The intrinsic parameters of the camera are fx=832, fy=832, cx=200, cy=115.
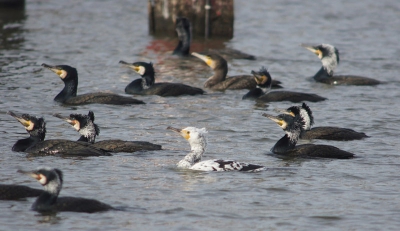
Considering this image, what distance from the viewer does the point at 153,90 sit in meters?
16.3

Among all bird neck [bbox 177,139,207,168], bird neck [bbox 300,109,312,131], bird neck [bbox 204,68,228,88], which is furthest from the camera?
bird neck [bbox 204,68,228,88]

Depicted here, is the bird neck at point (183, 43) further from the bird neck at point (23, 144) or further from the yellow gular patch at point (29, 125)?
the bird neck at point (23, 144)

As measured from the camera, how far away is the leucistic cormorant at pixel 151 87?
16281 mm

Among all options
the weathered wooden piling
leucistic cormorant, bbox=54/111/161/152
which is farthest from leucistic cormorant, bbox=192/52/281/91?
the weathered wooden piling

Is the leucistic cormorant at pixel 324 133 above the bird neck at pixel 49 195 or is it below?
below

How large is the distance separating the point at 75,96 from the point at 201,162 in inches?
213

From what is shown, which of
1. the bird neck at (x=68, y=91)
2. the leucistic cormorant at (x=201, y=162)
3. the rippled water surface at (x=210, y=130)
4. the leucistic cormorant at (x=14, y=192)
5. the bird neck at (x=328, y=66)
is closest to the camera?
the rippled water surface at (x=210, y=130)

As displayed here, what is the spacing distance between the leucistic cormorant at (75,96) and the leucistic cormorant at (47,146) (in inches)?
143

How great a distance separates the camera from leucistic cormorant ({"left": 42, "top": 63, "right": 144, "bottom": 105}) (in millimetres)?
15109

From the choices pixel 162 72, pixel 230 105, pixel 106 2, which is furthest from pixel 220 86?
pixel 106 2

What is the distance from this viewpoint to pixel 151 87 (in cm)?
1645

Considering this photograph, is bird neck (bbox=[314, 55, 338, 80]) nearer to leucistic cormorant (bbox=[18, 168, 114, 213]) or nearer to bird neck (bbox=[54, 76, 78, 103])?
bird neck (bbox=[54, 76, 78, 103])

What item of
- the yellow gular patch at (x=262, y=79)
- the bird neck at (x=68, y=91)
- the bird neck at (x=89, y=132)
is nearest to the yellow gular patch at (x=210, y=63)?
the yellow gular patch at (x=262, y=79)

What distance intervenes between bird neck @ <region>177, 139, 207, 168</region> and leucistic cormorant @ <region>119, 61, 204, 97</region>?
216 inches
